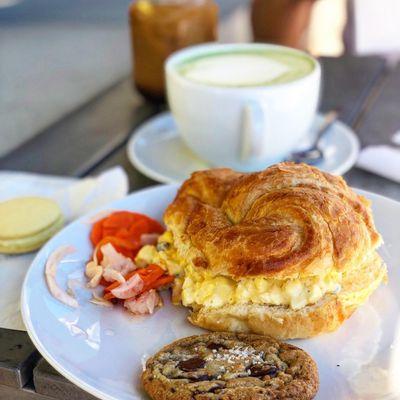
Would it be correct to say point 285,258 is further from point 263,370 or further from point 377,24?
point 377,24

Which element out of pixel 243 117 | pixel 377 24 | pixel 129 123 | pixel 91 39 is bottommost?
pixel 91 39

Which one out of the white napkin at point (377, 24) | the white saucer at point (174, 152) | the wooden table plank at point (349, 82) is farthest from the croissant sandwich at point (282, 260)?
the white napkin at point (377, 24)

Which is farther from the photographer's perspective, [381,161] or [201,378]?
[381,161]

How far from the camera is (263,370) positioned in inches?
31.9

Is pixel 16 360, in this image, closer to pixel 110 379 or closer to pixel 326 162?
pixel 110 379

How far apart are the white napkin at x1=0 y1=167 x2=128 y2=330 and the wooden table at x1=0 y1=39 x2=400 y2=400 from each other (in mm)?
104

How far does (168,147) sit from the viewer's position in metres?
1.68

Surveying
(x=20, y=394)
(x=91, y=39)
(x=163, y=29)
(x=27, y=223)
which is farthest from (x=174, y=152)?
(x=91, y=39)

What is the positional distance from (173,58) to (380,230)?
716mm

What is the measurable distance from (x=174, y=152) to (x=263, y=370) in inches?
36.7

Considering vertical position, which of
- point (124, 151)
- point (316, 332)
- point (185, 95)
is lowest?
point (124, 151)

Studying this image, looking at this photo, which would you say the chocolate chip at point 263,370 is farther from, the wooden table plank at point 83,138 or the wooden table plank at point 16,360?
the wooden table plank at point 83,138

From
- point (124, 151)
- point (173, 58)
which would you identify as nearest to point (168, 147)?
point (124, 151)

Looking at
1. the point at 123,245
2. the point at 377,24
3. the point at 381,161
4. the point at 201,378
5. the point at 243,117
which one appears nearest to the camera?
the point at 201,378
